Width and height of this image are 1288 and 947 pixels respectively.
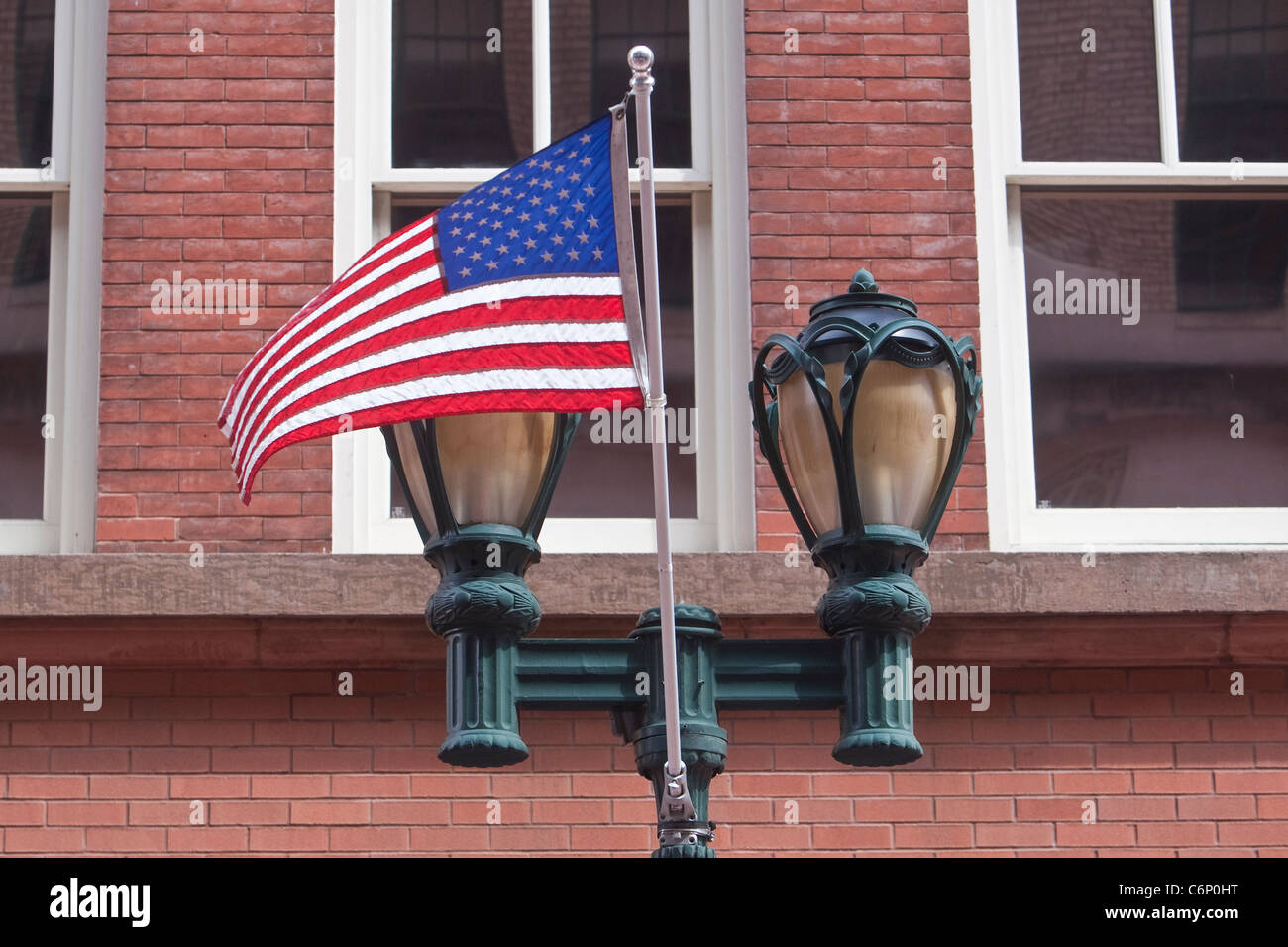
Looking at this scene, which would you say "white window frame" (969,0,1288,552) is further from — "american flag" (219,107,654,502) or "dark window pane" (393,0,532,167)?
"american flag" (219,107,654,502)

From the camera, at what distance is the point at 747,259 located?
745 centimetres

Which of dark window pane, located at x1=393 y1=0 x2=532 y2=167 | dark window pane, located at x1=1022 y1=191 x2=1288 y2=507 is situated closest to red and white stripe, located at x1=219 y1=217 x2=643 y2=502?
dark window pane, located at x1=393 y1=0 x2=532 y2=167

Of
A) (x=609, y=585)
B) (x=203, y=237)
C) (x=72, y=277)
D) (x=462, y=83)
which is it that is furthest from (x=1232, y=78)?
(x=72, y=277)

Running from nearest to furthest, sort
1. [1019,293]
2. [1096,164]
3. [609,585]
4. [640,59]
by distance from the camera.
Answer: [640,59], [609,585], [1019,293], [1096,164]

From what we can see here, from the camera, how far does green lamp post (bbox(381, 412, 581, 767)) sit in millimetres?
5207

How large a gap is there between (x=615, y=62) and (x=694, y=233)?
2.36 feet

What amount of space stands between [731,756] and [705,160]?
2.11 meters

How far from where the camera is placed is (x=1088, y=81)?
7922 mm

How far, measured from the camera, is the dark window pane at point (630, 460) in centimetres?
747

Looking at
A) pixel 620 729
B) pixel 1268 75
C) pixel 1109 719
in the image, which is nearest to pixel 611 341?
pixel 620 729

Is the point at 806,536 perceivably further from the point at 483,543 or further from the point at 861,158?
the point at 861,158

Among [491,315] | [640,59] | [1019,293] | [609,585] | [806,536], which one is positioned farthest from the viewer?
[1019,293]

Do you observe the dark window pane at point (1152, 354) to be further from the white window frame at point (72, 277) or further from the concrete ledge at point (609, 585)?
the white window frame at point (72, 277)

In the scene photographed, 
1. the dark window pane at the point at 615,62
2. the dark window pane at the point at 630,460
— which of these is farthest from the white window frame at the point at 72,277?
the dark window pane at the point at 615,62
